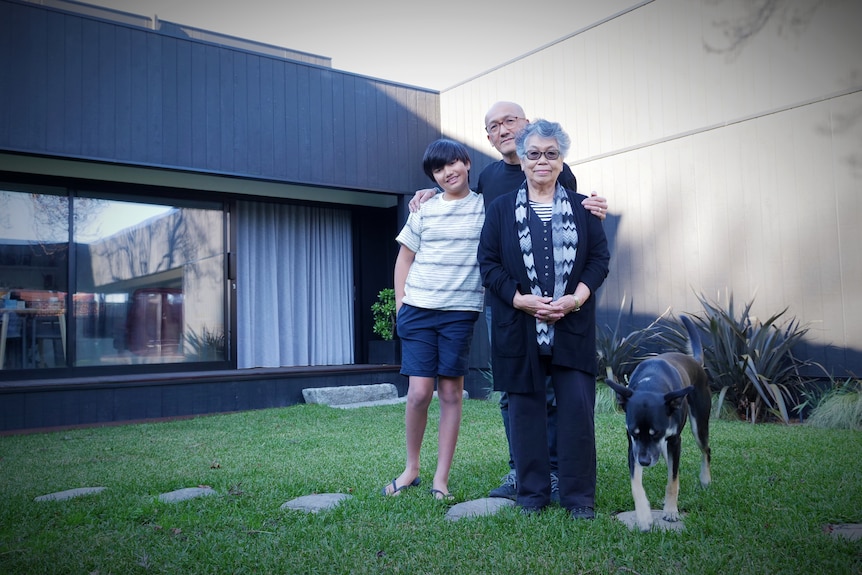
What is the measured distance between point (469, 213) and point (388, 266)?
6.45 metres

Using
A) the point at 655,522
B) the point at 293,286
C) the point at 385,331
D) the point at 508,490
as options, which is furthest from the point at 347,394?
the point at 655,522

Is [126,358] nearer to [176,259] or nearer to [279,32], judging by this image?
[176,259]

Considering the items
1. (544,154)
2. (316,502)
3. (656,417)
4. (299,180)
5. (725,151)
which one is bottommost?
(316,502)

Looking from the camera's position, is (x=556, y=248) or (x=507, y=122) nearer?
(x=556, y=248)

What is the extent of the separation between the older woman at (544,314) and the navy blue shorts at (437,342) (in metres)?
0.31

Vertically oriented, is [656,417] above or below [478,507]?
above

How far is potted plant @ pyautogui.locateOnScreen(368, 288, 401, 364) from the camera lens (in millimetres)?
8688

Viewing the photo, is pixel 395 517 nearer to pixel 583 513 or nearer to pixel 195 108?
pixel 583 513

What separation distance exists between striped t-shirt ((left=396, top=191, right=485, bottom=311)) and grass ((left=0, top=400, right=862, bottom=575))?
0.82 metres

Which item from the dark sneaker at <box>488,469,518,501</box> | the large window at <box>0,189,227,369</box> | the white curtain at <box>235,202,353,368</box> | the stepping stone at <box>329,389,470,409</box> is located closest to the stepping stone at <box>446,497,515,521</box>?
the dark sneaker at <box>488,469,518,501</box>

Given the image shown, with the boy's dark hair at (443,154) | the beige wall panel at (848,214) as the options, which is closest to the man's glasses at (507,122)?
the boy's dark hair at (443,154)

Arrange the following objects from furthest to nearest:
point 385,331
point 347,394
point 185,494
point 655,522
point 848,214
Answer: point 385,331, point 347,394, point 848,214, point 185,494, point 655,522

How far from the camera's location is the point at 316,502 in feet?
9.73

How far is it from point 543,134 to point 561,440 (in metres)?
1.13
